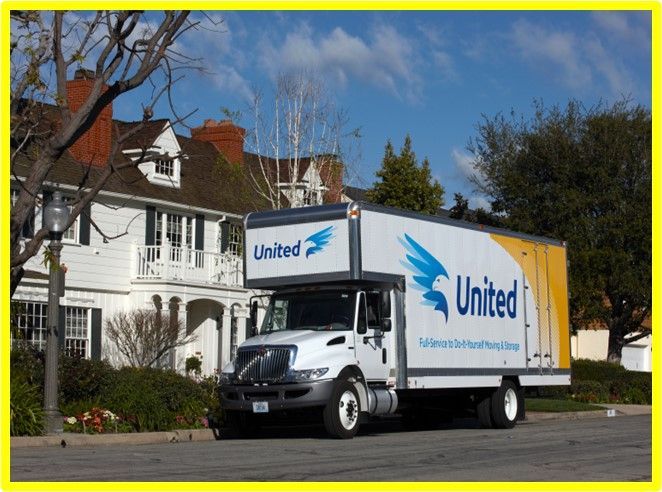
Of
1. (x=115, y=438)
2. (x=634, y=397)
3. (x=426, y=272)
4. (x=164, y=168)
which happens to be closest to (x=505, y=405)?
(x=426, y=272)

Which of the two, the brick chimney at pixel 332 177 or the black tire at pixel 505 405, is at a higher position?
the brick chimney at pixel 332 177

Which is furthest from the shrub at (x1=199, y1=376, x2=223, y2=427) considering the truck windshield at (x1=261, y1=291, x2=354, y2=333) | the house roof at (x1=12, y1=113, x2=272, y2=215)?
the house roof at (x1=12, y1=113, x2=272, y2=215)

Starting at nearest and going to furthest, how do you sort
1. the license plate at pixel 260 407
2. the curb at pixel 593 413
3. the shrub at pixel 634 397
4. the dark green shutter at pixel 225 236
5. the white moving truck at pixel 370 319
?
1. the license plate at pixel 260 407
2. the white moving truck at pixel 370 319
3. the curb at pixel 593 413
4. the shrub at pixel 634 397
5. the dark green shutter at pixel 225 236

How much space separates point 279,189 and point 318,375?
17595 mm

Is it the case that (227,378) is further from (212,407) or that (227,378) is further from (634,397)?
(634,397)

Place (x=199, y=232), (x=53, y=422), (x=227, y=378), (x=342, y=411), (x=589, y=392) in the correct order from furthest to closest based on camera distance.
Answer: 1. (x=199, y=232)
2. (x=589, y=392)
3. (x=227, y=378)
4. (x=342, y=411)
5. (x=53, y=422)

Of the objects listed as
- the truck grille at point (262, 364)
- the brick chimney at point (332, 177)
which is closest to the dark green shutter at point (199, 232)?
the brick chimney at point (332, 177)

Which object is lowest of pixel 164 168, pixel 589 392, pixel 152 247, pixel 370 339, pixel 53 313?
pixel 589 392

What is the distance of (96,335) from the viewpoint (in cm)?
3350

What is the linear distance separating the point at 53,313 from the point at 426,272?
6.46m

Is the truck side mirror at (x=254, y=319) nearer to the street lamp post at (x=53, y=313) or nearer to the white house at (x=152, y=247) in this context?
the street lamp post at (x=53, y=313)

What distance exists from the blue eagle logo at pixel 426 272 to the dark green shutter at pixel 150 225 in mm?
16795

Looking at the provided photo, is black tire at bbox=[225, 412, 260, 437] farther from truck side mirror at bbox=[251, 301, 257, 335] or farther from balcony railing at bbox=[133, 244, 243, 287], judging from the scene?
balcony railing at bbox=[133, 244, 243, 287]

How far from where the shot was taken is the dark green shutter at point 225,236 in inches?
1538
